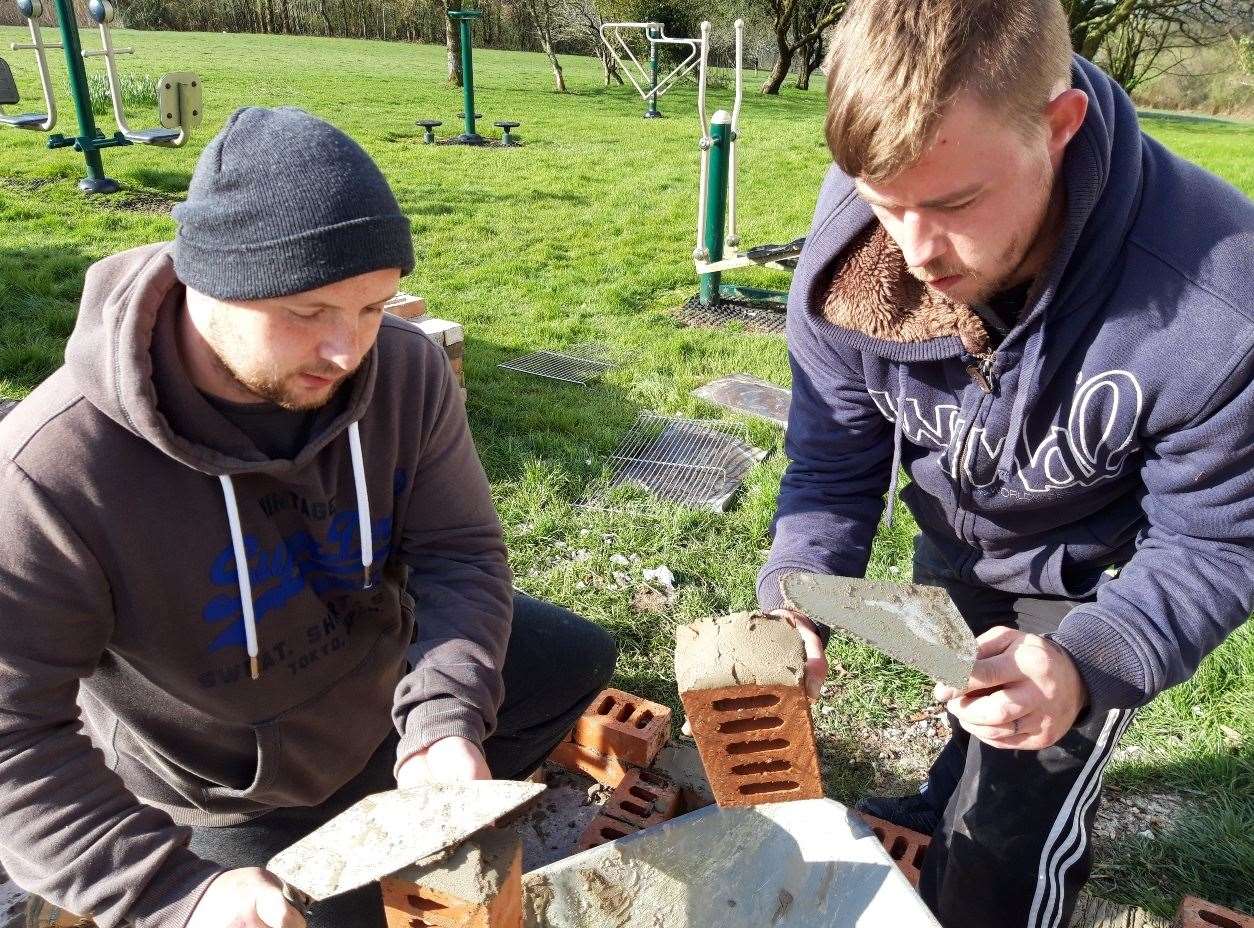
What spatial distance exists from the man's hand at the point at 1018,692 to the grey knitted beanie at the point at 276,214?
1.11 meters

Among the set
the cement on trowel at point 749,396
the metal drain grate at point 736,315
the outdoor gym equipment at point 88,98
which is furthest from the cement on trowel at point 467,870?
the outdoor gym equipment at point 88,98

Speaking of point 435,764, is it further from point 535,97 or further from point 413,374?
point 535,97

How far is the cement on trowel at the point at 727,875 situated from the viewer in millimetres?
1458

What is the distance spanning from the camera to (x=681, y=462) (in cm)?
399

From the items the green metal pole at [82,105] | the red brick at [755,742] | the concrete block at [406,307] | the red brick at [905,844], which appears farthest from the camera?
the green metal pole at [82,105]

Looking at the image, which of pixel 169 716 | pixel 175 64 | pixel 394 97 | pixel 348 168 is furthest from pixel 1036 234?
pixel 175 64

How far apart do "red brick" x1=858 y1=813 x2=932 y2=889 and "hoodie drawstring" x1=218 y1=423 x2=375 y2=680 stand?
1.23 meters

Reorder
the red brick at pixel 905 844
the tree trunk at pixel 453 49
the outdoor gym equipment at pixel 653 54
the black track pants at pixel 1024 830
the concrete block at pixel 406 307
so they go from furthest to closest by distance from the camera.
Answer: the tree trunk at pixel 453 49
the outdoor gym equipment at pixel 653 54
the concrete block at pixel 406 307
the red brick at pixel 905 844
the black track pants at pixel 1024 830

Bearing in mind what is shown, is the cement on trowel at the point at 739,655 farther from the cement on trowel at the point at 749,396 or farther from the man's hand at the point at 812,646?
the cement on trowel at the point at 749,396

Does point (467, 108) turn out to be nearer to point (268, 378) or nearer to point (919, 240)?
point (268, 378)

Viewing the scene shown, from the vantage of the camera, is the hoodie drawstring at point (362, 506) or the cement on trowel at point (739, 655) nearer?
the cement on trowel at point (739, 655)

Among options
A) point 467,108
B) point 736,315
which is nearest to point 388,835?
point 736,315

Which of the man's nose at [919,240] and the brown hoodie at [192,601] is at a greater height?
the man's nose at [919,240]

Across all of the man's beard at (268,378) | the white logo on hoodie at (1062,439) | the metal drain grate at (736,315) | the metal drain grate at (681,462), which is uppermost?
the man's beard at (268,378)
